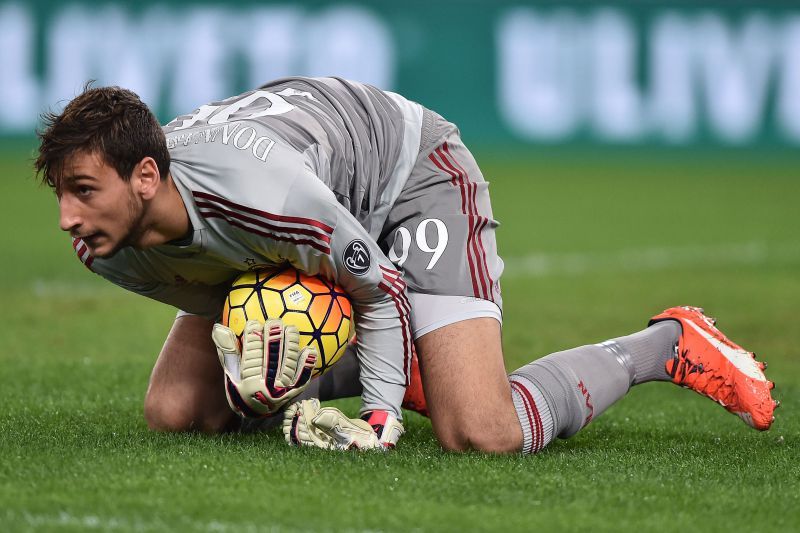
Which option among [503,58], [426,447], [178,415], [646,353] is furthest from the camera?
[503,58]

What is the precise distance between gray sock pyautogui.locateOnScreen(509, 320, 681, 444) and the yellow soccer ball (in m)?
0.70

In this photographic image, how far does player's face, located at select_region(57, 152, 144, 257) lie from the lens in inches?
154

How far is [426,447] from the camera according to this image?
179 inches

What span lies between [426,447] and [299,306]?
28.0 inches

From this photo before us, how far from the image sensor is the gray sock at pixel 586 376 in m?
4.53

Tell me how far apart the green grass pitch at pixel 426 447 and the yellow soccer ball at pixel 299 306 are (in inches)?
15.9

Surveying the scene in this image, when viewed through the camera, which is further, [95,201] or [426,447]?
[426,447]

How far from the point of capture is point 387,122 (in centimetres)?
485

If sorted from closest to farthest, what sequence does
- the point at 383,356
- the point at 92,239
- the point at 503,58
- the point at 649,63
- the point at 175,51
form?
the point at 92,239
the point at 383,356
the point at 175,51
the point at 649,63
the point at 503,58

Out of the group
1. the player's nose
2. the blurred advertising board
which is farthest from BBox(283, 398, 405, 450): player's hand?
the blurred advertising board

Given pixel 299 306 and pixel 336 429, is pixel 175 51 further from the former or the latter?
pixel 336 429

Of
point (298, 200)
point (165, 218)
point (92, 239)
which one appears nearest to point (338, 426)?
point (298, 200)

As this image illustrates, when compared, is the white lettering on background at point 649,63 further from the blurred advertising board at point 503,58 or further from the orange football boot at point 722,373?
the orange football boot at point 722,373

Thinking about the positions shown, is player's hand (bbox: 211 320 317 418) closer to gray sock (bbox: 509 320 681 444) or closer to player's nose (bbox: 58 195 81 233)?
player's nose (bbox: 58 195 81 233)
